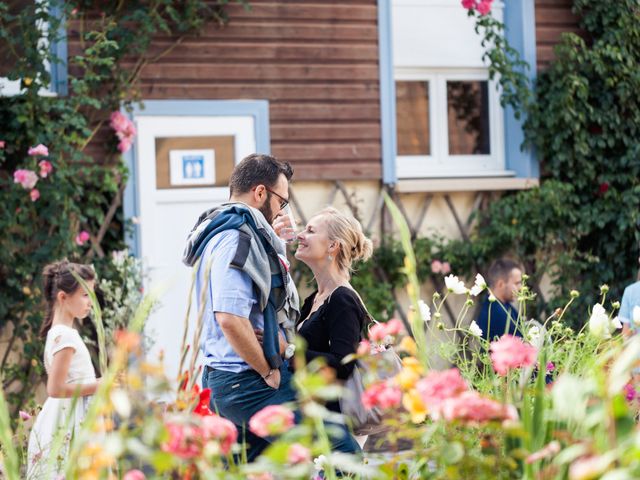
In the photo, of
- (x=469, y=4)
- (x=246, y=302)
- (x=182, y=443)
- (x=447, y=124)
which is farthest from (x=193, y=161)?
(x=182, y=443)

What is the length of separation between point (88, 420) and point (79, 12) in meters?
6.03

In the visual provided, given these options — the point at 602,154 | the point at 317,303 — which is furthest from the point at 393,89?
the point at 317,303

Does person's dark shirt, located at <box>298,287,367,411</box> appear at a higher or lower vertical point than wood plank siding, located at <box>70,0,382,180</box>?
lower

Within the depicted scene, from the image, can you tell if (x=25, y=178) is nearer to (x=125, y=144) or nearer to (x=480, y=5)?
(x=125, y=144)

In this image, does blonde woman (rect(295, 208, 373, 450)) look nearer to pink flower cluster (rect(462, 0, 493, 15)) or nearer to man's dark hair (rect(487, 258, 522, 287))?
man's dark hair (rect(487, 258, 522, 287))

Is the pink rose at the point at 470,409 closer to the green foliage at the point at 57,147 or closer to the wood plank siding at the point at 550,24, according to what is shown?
the green foliage at the point at 57,147

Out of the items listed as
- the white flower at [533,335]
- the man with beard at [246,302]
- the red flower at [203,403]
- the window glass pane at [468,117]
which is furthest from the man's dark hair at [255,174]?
the window glass pane at [468,117]

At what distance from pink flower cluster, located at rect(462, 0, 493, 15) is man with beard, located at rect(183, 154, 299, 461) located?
14.8 ft

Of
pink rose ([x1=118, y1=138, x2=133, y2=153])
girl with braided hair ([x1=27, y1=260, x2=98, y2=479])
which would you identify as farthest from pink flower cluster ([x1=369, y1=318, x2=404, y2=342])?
pink rose ([x1=118, y1=138, x2=133, y2=153])

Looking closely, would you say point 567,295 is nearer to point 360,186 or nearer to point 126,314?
point 360,186

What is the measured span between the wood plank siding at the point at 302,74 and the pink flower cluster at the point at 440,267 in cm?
79

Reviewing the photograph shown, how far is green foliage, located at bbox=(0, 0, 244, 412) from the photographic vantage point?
6707mm

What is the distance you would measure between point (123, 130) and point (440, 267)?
2487 mm

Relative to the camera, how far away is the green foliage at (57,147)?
671 centimetres
